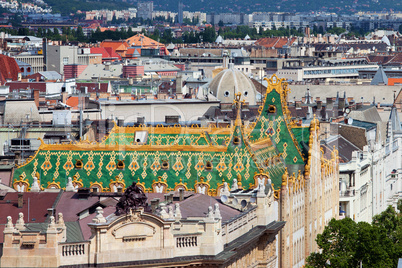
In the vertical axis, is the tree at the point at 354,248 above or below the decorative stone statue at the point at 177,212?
below

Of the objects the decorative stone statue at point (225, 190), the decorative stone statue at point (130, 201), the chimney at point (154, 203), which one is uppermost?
the decorative stone statue at point (130, 201)

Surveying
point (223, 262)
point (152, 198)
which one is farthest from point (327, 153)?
point (223, 262)

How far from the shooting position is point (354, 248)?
75.2m

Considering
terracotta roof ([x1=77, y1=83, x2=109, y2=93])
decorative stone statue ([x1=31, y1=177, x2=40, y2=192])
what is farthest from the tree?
terracotta roof ([x1=77, y1=83, x2=109, y2=93])

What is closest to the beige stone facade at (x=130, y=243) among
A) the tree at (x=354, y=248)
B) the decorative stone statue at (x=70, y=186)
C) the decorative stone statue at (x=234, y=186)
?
the decorative stone statue at (x=70, y=186)

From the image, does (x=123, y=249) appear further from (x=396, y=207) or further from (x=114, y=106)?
(x=114, y=106)

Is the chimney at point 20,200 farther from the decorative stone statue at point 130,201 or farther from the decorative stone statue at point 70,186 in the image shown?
the decorative stone statue at point 130,201

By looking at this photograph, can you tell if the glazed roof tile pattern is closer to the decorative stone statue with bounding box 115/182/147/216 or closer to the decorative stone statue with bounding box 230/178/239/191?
the decorative stone statue with bounding box 230/178/239/191

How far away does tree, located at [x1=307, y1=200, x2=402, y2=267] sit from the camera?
74.1 meters

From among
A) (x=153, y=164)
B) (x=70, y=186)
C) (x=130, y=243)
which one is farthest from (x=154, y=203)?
(x=153, y=164)

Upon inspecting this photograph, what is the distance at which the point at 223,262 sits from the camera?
58375 mm

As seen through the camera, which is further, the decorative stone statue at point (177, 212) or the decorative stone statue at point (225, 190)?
the decorative stone statue at point (225, 190)

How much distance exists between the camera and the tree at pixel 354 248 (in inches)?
2918

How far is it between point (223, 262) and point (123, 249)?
4674 mm
